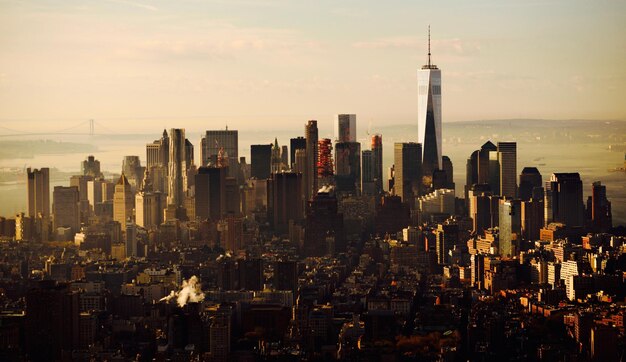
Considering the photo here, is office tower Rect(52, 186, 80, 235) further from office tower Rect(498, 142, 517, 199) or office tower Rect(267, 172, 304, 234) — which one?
office tower Rect(498, 142, 517, 199)

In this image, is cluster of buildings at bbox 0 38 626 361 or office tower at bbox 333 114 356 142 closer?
cluster of buildings at bbox 0 38 626 361

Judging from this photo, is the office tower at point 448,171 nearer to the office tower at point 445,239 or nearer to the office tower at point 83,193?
the office tower at point 445,239

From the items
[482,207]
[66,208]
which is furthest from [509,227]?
[66,208]

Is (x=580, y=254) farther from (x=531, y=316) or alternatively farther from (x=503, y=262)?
(x=531, y=316)

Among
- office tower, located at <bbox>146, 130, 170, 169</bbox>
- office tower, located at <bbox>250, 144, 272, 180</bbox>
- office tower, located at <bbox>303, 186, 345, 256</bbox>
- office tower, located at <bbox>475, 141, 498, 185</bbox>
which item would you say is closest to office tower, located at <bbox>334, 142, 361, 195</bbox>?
office tower, located at <bbox>303, 186, 345, 256</bbox>

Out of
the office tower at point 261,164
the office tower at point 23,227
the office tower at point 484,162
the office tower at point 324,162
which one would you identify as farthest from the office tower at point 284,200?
the office tower at point 23,227

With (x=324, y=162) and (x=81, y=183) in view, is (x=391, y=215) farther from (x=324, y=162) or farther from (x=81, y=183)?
(x=81, y=183)

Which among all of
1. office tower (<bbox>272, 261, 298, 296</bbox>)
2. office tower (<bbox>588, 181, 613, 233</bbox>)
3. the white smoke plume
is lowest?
the white smoke plume
